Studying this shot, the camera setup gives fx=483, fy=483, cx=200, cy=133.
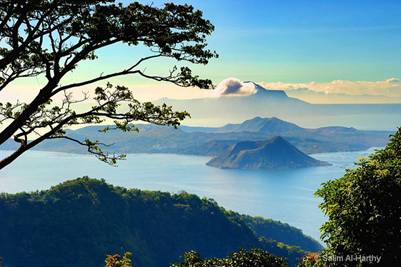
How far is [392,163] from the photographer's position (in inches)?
594

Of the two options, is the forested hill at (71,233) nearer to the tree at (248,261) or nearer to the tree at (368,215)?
the tree at (248,261)

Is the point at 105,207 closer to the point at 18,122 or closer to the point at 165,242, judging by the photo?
the point at 165,242

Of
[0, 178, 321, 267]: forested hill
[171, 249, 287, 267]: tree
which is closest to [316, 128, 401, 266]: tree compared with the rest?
[171, 249, 287, 267]: tree

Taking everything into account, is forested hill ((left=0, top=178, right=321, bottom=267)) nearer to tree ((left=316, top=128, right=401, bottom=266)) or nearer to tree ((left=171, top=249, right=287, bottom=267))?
tree ((left=171, top=249, right=287, bottom=267))

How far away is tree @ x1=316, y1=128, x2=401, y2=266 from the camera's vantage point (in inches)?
530

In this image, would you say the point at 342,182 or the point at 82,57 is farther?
the point at 342,182

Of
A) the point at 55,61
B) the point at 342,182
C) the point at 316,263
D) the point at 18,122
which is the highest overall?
the point at 55,61

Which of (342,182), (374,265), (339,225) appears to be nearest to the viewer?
(374,265)

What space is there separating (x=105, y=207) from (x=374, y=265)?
19049 centimetres

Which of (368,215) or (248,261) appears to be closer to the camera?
(368,215)

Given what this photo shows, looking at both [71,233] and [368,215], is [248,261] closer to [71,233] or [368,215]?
[368,215]

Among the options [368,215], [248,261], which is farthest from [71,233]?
[368,215]

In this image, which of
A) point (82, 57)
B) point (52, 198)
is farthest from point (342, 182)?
point (52, 198)

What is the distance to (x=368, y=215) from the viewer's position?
13.8m
